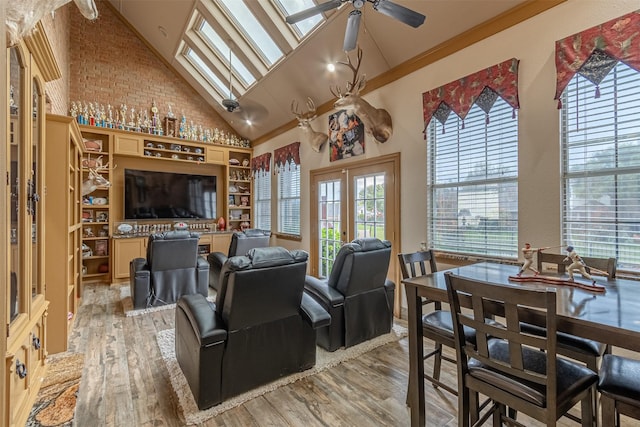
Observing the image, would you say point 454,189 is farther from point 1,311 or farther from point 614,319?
point 1,311

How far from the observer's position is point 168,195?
21.1 feet

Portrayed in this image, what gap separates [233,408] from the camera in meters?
2.05

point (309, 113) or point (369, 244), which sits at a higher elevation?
point (309, 113)

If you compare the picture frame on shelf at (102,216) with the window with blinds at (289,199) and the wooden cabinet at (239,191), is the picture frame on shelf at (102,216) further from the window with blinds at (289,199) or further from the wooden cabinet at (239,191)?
the window with blinds at (289,199)

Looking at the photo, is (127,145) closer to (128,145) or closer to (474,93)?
(128,145)

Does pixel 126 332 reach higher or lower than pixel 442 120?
lower

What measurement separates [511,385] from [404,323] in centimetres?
231

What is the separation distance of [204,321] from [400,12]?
282cm

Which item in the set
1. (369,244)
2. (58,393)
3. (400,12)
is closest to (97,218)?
(58,393)

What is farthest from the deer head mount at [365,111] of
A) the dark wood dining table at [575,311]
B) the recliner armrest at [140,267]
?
the recliner armrest at [140,267]

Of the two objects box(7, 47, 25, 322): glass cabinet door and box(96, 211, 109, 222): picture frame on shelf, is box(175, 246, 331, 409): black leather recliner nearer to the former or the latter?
box(7, 47, 25, 322): glass cabinet door

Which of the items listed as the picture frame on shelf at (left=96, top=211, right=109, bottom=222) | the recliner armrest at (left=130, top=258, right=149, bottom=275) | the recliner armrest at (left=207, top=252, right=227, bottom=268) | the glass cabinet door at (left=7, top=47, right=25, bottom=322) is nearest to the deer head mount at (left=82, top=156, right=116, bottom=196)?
the picture frame on shelf at (left=96, top=211, right=109, bottom=222)

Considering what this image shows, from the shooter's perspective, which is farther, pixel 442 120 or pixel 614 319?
pixel 442 120

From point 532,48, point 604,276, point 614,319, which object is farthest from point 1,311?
point 532,48
